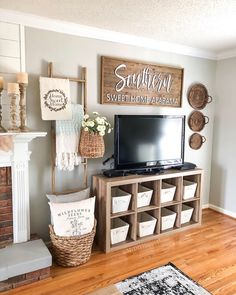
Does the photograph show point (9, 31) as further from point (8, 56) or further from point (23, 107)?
point (23, 107)

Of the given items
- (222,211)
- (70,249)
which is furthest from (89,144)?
(222,211)

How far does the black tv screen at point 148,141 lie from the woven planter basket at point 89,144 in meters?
0.24

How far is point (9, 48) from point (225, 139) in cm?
296

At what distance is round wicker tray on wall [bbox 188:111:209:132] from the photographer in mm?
3529

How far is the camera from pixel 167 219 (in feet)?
9.82

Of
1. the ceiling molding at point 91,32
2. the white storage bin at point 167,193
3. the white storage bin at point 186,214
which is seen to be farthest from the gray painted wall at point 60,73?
the white storage bin at point 186,214

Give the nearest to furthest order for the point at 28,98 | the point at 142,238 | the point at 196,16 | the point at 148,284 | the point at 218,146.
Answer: the point at 148,284 → the point at 196,16 → the point at 28,98 → the point at 142,238 → the point at 218,146

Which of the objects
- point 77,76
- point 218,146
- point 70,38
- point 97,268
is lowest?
point 97,268

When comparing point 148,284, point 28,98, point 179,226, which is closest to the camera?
point 148,284

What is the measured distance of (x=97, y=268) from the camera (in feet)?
7.62

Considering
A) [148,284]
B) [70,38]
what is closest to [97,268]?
[148,284]

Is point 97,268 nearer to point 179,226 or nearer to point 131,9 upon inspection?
point 179,226

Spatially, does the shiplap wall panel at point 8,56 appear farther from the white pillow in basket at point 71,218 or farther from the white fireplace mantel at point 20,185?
the white pillow in basket at point 71,218

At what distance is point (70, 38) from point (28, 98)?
2.49 ft
